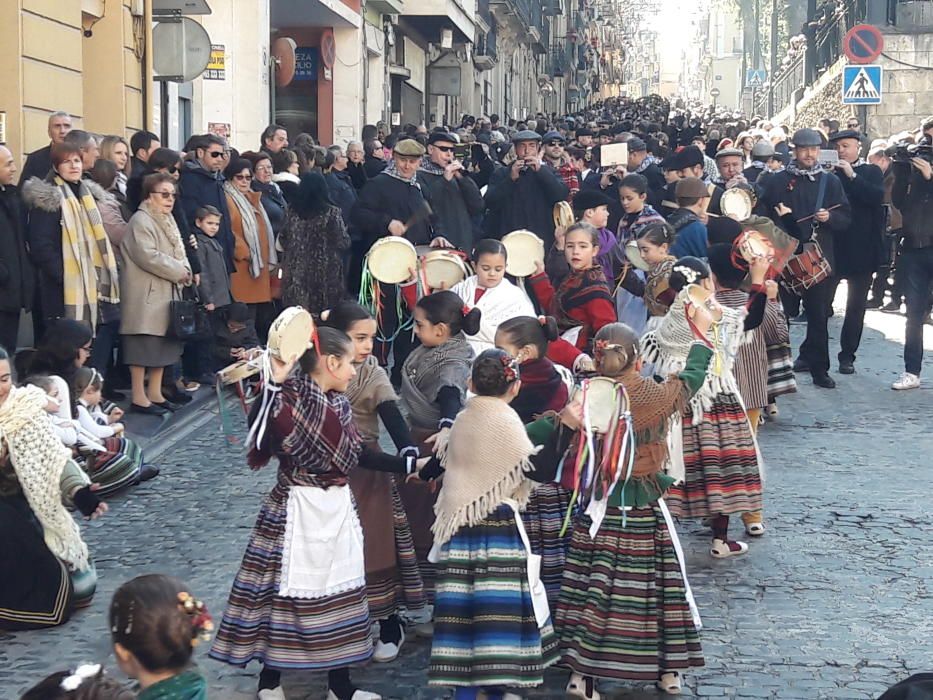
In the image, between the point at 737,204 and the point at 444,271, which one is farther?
the point at 737,204

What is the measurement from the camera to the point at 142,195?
1020 centimetres

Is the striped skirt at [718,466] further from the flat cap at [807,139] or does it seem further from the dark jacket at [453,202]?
the flat cap at [807,139]

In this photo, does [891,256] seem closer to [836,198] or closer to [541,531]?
[836,198]

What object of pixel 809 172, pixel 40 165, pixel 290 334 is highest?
pixel 809 172

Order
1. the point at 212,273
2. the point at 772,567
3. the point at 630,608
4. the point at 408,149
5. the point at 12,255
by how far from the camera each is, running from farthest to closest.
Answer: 1. the point at 408,149
2. the point at 212,273
3. the point at 12,255
4. the point at 772,567
5. the point at 630,608

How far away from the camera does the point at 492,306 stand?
7242mm

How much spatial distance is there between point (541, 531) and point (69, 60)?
846cm

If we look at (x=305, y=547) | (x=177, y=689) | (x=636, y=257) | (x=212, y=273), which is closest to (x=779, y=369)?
(x=636, y=257)

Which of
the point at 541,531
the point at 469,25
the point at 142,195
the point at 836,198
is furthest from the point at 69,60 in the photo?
the point at 469,25

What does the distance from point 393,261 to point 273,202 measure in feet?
16.3

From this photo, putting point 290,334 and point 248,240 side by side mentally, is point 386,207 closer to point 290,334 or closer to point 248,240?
point 248,240

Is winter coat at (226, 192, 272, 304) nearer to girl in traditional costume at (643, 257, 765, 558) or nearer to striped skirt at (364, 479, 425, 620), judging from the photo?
girl in traditional costume at (643, 257, 765, 558)

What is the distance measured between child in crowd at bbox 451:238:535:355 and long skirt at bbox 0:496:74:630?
7.17ft

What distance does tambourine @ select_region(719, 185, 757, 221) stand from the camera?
31.1 ft
